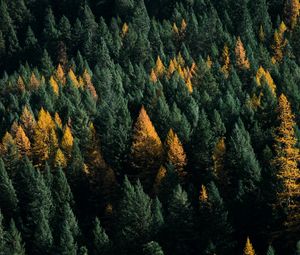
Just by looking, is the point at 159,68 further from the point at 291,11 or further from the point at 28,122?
the point at 291,11

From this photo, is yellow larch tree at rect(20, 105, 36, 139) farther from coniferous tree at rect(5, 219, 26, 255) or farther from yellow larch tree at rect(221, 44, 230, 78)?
yellow larch tree at rect(221, 44, 230, 78)

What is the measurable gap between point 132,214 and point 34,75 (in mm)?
79123

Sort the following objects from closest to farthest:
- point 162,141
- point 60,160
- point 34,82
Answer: point 60,160 < point 162,141 < point 34,82

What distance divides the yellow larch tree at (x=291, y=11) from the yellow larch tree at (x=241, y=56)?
73.8 feet

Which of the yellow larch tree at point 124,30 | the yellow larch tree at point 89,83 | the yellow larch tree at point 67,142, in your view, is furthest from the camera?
the yellow larch tree at point 124,30

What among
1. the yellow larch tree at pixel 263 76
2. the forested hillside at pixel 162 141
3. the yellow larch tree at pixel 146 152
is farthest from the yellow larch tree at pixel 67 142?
the yellow larch tree at pixel 263 76

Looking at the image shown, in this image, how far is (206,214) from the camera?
68875mm

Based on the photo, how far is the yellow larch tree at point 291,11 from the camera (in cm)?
14612

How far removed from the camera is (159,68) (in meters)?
134

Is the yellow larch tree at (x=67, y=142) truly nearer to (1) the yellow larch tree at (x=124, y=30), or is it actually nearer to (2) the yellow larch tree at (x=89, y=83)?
(2) the yellow larch tree at (x=89, y=83)

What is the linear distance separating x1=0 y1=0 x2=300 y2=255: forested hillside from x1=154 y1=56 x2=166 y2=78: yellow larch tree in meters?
0.35

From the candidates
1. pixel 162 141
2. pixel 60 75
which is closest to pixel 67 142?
pixel 162 141

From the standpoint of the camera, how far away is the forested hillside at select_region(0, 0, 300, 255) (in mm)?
69125

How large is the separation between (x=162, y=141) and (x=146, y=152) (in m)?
5.16
